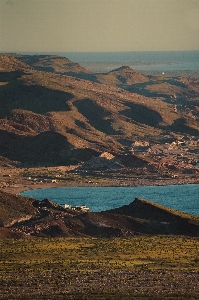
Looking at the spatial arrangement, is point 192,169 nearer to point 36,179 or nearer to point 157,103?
point 36,179

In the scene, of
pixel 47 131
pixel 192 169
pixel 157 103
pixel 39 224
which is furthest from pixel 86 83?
pixel 39 224

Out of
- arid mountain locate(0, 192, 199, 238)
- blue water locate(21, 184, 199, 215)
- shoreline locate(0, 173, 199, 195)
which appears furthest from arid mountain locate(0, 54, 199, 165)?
arid mountain locate(0, 192, 199, 238)

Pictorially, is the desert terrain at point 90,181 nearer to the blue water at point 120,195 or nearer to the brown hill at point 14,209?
the brown hill at point 14,209

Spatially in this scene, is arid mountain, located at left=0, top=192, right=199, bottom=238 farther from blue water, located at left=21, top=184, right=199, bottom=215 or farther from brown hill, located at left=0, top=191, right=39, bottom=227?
blue water, located at left=21, top=184, right=199, bottom=215

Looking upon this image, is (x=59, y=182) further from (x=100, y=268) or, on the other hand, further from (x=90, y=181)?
(x=100, y=268)

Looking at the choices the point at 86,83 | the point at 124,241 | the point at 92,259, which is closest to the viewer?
the point at 92,259

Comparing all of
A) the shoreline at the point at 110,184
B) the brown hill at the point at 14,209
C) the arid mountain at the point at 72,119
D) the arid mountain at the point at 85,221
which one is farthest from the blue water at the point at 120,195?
the arid mountain at the point at 72,119

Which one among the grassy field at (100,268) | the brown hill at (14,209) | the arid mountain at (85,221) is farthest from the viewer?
the brown hill at (14,209)
